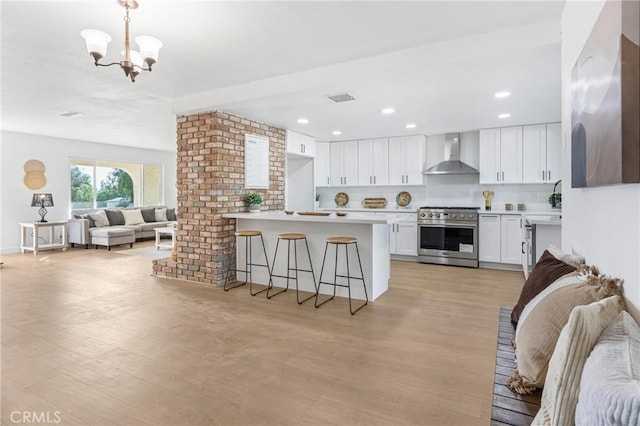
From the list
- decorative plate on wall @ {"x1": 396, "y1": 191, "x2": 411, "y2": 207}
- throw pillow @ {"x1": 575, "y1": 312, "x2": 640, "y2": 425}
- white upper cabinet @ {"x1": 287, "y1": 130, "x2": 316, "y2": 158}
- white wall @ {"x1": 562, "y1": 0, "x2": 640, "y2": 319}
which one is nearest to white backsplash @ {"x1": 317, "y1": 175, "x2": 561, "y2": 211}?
decorative plate on wall @ {"x1": 396, "y1": 191, "x2": 411, "y2": 207}

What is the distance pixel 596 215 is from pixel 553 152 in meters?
4.66

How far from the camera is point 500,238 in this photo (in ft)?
18.6

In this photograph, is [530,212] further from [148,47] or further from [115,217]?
[115,217]

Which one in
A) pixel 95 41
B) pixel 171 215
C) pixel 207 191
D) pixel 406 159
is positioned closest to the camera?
pixel 95 41

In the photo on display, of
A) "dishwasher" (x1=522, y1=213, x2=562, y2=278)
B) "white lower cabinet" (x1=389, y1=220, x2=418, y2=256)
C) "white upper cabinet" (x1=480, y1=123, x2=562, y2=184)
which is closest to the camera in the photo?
"dishwasher" (x1=522, y1=213, x2=562, y2=278)

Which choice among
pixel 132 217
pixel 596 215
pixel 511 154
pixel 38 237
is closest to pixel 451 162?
pixel 511 154

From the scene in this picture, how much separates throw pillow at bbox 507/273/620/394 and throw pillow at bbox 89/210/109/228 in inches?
355

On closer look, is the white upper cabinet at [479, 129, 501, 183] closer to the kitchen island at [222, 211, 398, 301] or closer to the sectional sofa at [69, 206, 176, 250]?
the kitchen island at [222, 211, 398, 301]

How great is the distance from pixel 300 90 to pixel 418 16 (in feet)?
4.85

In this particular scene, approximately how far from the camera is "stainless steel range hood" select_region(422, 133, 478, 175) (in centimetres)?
628

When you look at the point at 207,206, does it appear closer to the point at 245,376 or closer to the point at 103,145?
the point at 245,376

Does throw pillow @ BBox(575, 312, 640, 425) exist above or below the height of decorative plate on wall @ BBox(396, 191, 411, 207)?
below

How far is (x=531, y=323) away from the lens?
A: 144cm

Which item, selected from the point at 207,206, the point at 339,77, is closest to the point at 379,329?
the point at 339,77
